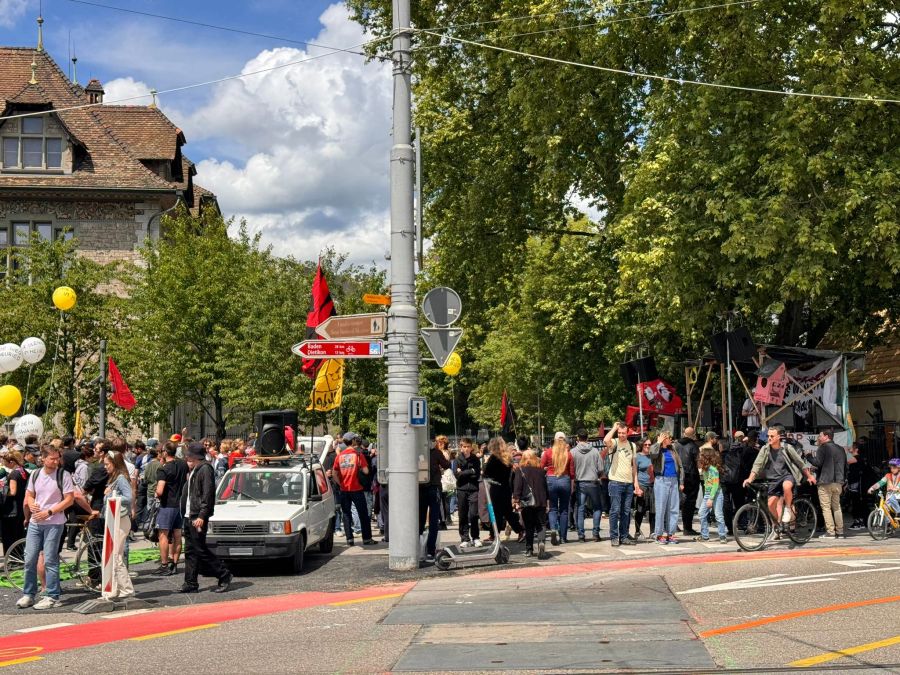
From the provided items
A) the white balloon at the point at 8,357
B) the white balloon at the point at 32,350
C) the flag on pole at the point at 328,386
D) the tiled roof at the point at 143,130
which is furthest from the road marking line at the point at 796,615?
the tiled roof at the point at 143,130

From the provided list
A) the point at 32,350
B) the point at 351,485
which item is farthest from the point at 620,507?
the point at 32,350

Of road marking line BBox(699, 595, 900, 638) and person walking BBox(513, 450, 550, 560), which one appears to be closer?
road marking line BBox(699, 595, 900, 638)

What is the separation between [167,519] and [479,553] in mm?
4350

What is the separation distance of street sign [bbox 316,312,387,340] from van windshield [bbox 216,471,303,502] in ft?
8.32

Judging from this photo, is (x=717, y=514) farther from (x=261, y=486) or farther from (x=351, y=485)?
(x=261, y=486)

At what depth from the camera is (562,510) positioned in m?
17.8

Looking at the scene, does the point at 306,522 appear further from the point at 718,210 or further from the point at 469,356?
the point at 469,356

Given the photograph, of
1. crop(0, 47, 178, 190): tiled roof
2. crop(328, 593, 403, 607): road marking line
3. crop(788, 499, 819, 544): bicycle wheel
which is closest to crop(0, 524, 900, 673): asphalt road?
crop(328, 593, 403, 607): road marking line

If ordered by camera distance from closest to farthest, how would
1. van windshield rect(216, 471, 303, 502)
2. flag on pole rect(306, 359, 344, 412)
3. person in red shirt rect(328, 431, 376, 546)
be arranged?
van windshield rect(216, 471, 303, 502) → person in red shirt rect(328, 431, 376, 546) → flag on pole rect(306, 359, 344, 412)

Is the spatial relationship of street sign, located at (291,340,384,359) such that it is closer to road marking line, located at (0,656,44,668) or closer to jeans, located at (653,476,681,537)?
jeans, located at (653,476,681,537)

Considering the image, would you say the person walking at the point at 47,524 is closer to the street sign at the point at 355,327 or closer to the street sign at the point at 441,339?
the street sign at the point at 355,327

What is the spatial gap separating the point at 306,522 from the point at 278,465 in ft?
8.22

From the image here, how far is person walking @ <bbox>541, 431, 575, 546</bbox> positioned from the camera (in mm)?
17281

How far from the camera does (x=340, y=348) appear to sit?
575 inches
